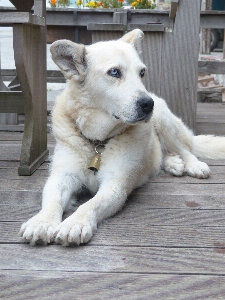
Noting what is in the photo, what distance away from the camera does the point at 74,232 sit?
6.00 feet

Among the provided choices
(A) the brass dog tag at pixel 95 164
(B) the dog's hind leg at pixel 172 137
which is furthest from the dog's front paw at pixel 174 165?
(A) the brass dog tag at pixel 95 164

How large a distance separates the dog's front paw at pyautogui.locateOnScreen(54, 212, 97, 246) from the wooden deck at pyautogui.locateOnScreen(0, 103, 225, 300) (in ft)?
0.09

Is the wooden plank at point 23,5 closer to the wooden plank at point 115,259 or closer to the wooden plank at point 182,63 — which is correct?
the wooden plank at point 182,63

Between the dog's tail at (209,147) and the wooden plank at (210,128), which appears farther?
the wooden plank at (210,128)

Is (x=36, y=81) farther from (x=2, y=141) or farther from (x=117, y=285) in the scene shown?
(x=117, y=285)

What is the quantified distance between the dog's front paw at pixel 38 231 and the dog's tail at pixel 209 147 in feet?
5.74

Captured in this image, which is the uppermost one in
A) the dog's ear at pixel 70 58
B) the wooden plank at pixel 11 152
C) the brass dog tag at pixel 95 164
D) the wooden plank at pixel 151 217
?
the dog's ear at pixel 70 58

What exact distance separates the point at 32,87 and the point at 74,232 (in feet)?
4.35

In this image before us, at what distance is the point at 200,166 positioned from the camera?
9.63 feet

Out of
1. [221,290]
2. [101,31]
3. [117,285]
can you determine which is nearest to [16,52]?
[101,31]

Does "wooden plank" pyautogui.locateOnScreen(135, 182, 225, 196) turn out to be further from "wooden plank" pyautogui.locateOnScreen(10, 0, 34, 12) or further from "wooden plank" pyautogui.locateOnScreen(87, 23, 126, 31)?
"wooden plank" pyautogui.locateOnScreen(10, 0, 34, 12)

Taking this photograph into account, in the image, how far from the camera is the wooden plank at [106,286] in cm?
149

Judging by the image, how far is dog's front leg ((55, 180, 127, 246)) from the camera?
1.83m

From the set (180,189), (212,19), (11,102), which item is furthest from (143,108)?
(212,19)
